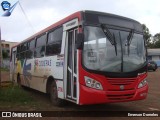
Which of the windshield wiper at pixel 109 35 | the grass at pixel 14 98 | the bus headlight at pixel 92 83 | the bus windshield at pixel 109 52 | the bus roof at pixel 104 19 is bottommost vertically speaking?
the grass at pixel 14 98

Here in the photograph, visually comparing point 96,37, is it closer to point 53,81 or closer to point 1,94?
point 53,81

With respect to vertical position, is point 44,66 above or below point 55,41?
below

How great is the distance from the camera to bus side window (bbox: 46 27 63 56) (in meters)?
10.9

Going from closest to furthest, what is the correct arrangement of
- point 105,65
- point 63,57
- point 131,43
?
point 105,65, point 131,43, point 63,57

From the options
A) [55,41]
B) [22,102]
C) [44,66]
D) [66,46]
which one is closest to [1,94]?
[22,102]

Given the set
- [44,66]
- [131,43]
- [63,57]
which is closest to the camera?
[131,43]

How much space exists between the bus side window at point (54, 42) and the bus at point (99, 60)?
0.04 meters

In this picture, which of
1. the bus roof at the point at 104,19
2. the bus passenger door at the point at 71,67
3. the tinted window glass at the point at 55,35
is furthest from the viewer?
the tinted window glass at the point at 55,35

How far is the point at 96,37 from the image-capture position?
29.8ft

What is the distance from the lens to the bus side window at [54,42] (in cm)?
1090

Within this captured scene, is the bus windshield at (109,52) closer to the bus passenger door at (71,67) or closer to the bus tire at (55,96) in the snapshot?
the bus passenger door at (71,67)

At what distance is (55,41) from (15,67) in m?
9.41

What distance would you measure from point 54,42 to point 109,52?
2.99 m

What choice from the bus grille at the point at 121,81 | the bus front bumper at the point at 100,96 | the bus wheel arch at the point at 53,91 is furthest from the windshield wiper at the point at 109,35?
the bus wheel arch at the point at 53,91
